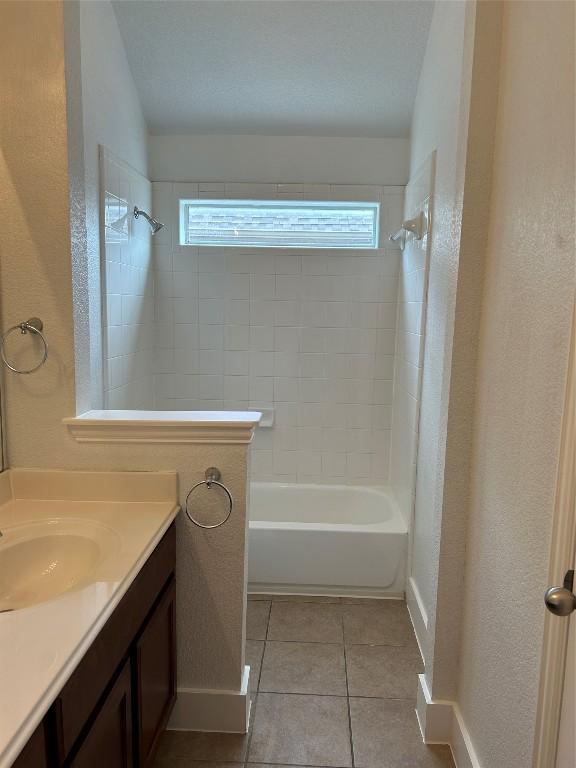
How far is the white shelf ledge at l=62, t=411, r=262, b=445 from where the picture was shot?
1.73 m

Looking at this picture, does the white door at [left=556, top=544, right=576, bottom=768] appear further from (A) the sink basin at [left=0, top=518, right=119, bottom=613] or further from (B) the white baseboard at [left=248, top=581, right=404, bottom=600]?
(B) the white baseboard at [left=248, top=581, right=404, bottom=600]

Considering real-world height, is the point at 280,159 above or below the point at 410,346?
above

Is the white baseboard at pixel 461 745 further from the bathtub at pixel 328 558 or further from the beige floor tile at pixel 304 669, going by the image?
the bathtub at pixel 328 558

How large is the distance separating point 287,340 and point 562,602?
252 cm

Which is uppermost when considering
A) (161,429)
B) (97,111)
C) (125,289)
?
(97,111)

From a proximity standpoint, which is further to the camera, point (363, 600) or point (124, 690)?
point (363, 600)

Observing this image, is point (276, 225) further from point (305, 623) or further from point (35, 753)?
point (35, 753)

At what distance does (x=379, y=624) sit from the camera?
2.67 metres

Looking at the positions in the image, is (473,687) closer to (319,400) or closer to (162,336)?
(319,400)

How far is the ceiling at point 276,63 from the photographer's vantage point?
98.0 inches

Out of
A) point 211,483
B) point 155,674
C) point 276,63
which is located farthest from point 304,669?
point 276,63

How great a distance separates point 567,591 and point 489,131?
129cm

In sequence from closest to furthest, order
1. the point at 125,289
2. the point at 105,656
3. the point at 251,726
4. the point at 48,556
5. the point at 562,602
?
the point at 562,602 < the point at 105,656 < the point at 48,556 < the point at 251,726 < the point at 125,289

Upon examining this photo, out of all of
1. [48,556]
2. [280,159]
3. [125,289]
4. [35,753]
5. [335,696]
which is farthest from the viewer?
[280,159]
